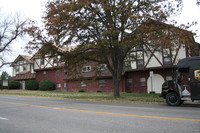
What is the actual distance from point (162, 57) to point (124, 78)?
7.05m

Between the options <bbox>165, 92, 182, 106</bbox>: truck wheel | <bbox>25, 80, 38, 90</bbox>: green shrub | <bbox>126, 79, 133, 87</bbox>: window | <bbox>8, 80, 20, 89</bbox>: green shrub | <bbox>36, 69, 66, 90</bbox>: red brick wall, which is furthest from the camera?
<bbox>8, 80, 20, 89</bbox>: green shrub

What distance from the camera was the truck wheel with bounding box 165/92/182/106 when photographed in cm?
1314

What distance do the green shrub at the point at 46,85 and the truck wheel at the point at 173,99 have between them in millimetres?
29547

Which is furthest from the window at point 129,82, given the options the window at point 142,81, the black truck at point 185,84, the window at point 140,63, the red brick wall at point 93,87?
the black truck at point 185,84

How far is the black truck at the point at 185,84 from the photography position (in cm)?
1259

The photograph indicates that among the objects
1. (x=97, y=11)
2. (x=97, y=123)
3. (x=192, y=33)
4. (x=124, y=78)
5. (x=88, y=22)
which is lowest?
(x=97, y=123)

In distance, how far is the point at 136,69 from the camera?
3027cm

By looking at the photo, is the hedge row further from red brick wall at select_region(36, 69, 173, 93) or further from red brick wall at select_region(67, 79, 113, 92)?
red brick wall at select_region(67, 79, 113, 92)

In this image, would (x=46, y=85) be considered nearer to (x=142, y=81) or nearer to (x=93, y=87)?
(x=93, y=87)

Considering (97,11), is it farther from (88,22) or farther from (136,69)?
(136,69)

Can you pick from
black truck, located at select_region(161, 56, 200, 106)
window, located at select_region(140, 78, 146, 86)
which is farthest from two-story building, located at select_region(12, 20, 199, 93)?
black truck, located at select_region(161, 56, 200, 106)

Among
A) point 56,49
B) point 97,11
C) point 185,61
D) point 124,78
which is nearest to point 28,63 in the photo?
point 124,78

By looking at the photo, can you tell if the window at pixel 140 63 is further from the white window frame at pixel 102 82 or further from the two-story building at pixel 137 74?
the white window frame at pixel 102 82

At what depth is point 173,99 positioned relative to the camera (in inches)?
524
